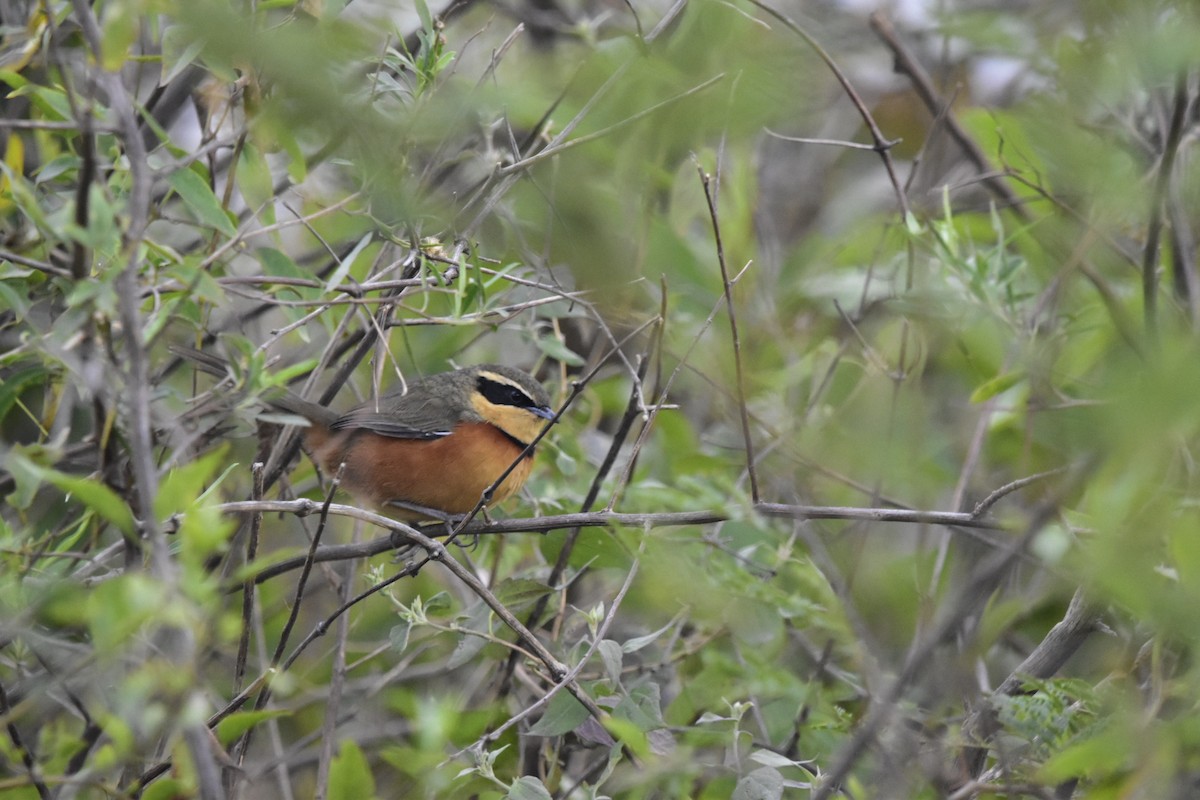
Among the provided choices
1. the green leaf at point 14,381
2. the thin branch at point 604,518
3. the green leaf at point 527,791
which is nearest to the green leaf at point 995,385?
the thin branch at point 604,518

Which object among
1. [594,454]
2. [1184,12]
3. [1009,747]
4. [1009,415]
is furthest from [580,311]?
[1184,12]

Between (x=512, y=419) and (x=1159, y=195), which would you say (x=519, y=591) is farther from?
(x=1159, y=195)

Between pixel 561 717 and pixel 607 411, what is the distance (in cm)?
257

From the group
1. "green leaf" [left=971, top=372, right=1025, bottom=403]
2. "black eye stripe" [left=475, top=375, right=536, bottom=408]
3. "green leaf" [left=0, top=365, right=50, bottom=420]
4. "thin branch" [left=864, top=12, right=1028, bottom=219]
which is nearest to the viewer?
"green leaf" [left=0, top=365, right=50, bottom=420]

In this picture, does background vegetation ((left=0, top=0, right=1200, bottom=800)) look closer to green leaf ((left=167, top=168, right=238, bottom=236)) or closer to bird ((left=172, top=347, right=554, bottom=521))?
green leaf ((left=167, top=168, right=238, bottom=236))

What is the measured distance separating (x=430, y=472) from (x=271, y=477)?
1.37m

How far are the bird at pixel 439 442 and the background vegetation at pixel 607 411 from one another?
0.69 feet

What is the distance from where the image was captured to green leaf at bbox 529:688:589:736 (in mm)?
3389

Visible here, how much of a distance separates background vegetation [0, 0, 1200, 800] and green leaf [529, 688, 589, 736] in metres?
0.05

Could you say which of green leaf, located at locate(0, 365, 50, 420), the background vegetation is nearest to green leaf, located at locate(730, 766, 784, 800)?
the background vegetation

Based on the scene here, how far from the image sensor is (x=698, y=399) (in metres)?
6.02

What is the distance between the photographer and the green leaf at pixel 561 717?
339 centimetres

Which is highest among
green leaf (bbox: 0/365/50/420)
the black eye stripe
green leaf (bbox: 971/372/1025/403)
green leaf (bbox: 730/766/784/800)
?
green leaf (bbox: 971/372/1025/403)

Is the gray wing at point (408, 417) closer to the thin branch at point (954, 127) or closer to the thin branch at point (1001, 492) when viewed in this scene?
the thin branch at point (954, 127)
